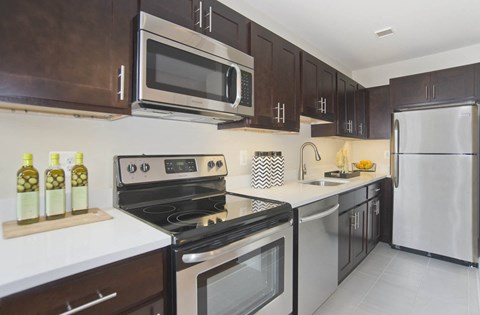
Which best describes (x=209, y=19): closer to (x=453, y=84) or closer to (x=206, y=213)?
(x=206, y=213)

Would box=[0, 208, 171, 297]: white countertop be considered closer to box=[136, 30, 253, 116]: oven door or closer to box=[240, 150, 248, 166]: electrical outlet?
box=[136, 30, 253, 116]: oven door

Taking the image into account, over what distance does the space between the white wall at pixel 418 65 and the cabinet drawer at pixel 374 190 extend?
62.2 inches

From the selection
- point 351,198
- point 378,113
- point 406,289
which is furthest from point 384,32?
point 406,289

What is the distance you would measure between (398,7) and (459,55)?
61.7 inches

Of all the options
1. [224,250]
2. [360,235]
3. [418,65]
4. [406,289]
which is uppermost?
[418,65]

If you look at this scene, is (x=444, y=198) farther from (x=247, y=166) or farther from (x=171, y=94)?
(x=171, y=94)

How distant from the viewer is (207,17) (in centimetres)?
144

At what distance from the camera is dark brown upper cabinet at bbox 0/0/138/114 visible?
2.85 ft

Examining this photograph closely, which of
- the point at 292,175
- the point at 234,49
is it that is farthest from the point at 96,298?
the point at 292,175

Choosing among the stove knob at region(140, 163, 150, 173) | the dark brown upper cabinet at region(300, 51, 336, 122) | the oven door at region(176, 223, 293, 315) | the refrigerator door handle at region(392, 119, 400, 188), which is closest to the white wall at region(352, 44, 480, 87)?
the refrigerator door handle at region(392, 119, 400, 188)

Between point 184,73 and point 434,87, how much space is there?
2.93 meters

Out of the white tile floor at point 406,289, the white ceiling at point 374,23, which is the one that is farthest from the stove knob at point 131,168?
the white tile floor at point 406,289

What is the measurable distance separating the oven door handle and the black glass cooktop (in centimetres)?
8

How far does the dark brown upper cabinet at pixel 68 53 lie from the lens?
2.85 ft
